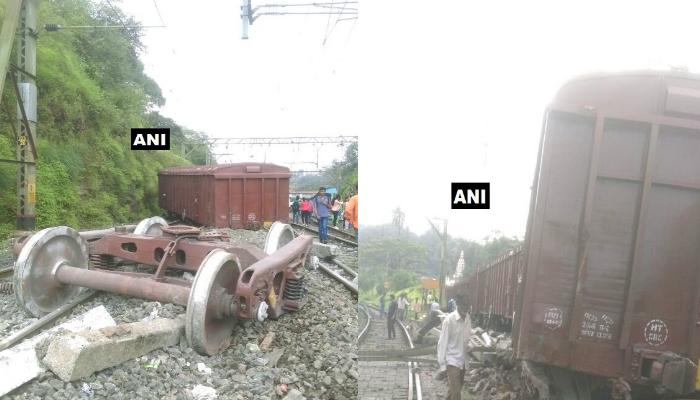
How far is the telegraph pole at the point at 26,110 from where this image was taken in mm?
10273

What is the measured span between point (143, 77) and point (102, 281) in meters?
28.4

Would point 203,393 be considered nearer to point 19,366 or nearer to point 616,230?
point 19,366

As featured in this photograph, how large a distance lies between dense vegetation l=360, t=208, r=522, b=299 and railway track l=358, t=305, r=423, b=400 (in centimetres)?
11

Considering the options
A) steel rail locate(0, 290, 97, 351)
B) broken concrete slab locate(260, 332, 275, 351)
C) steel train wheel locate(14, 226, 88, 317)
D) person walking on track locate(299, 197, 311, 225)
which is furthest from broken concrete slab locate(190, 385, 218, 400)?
person walking on track locate(299, 197, 311, 225)

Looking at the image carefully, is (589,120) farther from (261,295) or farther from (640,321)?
(261,295)

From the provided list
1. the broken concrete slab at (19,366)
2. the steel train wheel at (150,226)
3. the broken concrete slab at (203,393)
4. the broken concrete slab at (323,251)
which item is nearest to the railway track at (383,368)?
the broken concrete slab at (203,393)

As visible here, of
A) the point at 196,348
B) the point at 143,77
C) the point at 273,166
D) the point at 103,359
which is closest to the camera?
the point at 103,359

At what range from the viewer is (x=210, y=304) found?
414 cm

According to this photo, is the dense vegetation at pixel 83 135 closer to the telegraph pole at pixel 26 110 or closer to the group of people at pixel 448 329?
the telegraph pole at pixel 26 110

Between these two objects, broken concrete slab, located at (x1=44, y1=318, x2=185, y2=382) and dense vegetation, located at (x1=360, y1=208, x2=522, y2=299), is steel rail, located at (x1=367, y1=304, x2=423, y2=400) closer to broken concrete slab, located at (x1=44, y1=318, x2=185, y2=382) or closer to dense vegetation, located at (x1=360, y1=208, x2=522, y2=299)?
dense vegetation, located at (x1=360, y1=208, x2=522, y2=299)

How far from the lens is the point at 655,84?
2.17 metres

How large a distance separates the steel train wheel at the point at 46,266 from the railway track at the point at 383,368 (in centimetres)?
431

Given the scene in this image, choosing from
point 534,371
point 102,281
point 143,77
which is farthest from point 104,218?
point 143,77

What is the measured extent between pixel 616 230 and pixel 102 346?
123 inches
